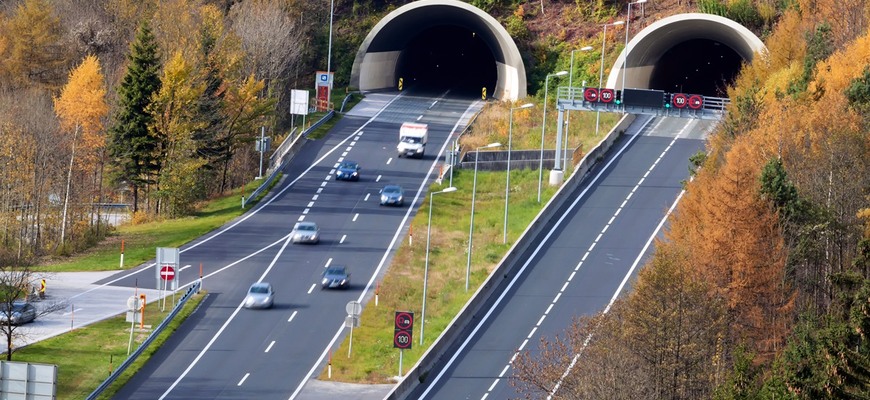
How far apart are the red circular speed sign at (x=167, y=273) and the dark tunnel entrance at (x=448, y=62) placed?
2127 inches

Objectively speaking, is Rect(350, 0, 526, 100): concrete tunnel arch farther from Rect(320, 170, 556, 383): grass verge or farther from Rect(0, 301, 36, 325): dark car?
Rect(0, 301, 36, 325): dark car

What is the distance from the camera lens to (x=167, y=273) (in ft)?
200

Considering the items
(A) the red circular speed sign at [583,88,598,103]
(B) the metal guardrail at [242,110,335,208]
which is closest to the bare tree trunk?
(B) the metal guardrail at [242,110,335,208]

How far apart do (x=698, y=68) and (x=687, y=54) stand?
2.25 metres

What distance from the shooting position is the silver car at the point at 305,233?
2874 inches

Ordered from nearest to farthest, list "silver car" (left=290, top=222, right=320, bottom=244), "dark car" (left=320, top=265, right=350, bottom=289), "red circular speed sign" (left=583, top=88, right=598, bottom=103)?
"dark car" (left=320, top=265, right=350, bottom=289) < "silver car" (left=290, top=222, right=320, bottom=244) < "red circular speed sign" (left=583, top=88, right=598, bottom=103)

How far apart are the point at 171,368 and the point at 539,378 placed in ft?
48.8

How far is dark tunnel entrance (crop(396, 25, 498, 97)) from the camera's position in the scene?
115125 mm

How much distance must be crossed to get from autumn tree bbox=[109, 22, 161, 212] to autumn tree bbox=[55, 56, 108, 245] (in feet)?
10.9

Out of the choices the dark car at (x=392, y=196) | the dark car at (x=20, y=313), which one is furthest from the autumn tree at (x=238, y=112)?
the dark car at (x=20, y=313)

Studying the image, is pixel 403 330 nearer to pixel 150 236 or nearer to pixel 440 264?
pixel 440 264

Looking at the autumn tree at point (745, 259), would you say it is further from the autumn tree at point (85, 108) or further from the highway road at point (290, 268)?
the autumn tree at point (85, 108)

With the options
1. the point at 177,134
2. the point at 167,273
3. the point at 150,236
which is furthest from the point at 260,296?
the point at 177,134

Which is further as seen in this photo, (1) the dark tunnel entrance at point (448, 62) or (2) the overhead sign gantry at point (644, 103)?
(1) the dark tunnel entrance at point (448, 62)
